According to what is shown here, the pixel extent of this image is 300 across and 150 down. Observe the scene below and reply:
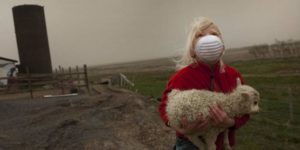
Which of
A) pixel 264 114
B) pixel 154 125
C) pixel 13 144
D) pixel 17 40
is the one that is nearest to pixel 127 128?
pixel 154 125

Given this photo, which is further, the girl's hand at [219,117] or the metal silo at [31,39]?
the metal silo at [31,39]

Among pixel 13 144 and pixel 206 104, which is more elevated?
pixel 206 104

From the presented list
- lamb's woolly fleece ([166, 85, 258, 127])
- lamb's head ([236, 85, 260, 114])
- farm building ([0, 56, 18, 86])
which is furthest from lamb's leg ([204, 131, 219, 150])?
farm building ([0, 56, 18, 86])

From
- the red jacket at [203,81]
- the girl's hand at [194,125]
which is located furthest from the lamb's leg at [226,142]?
the girl's hand at [194,125]

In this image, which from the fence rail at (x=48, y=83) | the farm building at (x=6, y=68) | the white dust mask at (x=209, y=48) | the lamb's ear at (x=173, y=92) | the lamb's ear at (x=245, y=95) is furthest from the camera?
the farm building at (x=6, y=68)

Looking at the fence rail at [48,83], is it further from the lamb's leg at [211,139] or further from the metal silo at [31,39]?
the lamb's leg at [211,139]

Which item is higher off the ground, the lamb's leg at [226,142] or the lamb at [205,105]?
the lamb at [205,105]

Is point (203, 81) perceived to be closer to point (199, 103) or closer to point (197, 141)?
point (199, 103)

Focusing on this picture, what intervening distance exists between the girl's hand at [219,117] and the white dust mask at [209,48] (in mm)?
343

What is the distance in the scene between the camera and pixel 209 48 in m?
2.70

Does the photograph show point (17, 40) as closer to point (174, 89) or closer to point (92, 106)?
point (92, 106)

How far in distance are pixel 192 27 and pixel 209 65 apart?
0.33m

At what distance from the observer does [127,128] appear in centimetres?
Answer: 1151

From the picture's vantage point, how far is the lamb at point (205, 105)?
9.09 feet
